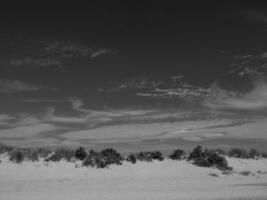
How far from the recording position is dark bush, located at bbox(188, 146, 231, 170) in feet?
128

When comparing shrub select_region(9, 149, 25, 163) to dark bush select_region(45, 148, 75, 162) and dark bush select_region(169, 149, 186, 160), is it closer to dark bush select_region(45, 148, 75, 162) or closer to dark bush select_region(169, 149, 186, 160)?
dark bush select_region(45, 148, 75, 162)

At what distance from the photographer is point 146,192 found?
22.8 m

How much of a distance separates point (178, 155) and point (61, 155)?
14.0 metres

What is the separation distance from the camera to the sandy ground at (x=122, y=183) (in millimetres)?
21312

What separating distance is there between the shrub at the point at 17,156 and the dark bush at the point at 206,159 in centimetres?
1726

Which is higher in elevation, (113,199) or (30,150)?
(30,150)

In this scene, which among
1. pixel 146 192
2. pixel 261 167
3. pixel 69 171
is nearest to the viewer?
pixel 146 192

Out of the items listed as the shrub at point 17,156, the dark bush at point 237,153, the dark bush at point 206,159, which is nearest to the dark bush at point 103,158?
the shrub at point 17,156

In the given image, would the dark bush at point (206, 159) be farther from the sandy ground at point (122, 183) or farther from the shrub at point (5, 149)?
the shrub at point (5, 149)

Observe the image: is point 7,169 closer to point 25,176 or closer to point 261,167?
point 25,176

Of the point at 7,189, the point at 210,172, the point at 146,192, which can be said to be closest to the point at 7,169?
the point at 7,189

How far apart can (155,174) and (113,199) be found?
15364mm

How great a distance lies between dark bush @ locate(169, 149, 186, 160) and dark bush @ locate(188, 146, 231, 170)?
4.52 feet

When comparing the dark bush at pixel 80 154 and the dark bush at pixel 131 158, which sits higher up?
the dark bush at pixel 80 154
